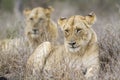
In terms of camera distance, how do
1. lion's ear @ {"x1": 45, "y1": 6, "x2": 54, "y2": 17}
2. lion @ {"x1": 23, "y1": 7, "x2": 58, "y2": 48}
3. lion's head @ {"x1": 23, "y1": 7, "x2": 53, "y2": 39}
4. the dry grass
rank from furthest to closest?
lion's ear @ {"x1": 45, "y1": 6, "x2": 54, "y2": 17}, lion's head @ {"x1": 23, "y1": 7, "x2": 53, "y2": 39}, lion @ {"x1": 23, "y1": 7, "x2": 58, "y2": 48}, the dry grass

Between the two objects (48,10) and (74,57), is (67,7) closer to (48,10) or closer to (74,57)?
(48,10)

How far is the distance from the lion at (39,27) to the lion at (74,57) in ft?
8.32

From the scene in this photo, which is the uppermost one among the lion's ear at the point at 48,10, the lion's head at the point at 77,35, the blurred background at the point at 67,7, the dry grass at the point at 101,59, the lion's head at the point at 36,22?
the blurred background at the point at 67,7

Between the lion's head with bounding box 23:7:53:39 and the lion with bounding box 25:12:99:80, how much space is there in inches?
114

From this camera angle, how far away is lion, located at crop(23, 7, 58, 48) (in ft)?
39.0

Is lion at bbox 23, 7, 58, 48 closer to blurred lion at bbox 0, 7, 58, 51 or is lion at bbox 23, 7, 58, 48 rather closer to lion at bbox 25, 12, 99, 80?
blurred lion at bbox 0, 7, 58, 51

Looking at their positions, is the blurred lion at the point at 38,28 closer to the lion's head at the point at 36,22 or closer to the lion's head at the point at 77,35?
the lion's head at the point at 36,22

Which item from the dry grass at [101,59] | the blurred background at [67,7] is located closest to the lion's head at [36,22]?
the dry grass at [101,59]

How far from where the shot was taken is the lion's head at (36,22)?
12.1 metres

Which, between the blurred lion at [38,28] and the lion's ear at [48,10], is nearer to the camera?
the blurred lion at [38,28]

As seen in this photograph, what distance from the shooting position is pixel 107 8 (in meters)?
23.5

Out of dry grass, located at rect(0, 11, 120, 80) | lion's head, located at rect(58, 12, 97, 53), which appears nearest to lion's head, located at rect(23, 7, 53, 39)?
dry grass, located at rect(0, 11, 120, 80)

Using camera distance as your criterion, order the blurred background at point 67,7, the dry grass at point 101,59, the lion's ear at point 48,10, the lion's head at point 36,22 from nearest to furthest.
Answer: the dry grass at point 101,59 < the lion's head at point 36,22 < the lion's ear at point 48,10 < the blurred background at point 67,7

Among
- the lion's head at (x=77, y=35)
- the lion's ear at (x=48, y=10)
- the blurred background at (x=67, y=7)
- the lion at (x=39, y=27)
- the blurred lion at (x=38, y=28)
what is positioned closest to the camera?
the lion's head at (x=77, y=35)
